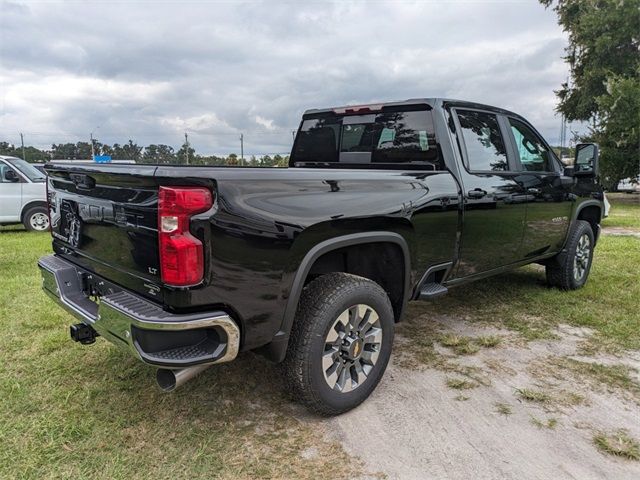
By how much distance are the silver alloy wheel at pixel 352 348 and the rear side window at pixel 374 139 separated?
1.35m

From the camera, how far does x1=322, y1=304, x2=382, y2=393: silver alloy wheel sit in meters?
2.79

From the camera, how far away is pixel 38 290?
535 cm

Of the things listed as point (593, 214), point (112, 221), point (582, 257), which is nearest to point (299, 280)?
point (112, 221)

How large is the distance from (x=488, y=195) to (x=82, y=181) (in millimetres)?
2884

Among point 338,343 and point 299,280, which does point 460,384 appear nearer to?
point 338,343

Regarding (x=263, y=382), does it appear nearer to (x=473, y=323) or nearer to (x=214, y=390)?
(x=214, y=390)

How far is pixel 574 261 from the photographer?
5.26 meters

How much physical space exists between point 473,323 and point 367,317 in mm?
1907

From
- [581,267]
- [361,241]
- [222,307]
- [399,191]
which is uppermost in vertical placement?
[399,191]

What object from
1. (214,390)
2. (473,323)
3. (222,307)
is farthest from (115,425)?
(473,323)

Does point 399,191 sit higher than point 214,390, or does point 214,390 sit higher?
point 399,191

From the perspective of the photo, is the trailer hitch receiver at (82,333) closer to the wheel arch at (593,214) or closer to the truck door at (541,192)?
the truck door at (541,192)

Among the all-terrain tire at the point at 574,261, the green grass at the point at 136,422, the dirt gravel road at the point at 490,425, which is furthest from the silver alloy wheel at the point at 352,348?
the all-terrain tire at the point at 574,261

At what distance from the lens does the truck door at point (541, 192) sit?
14.5ft
